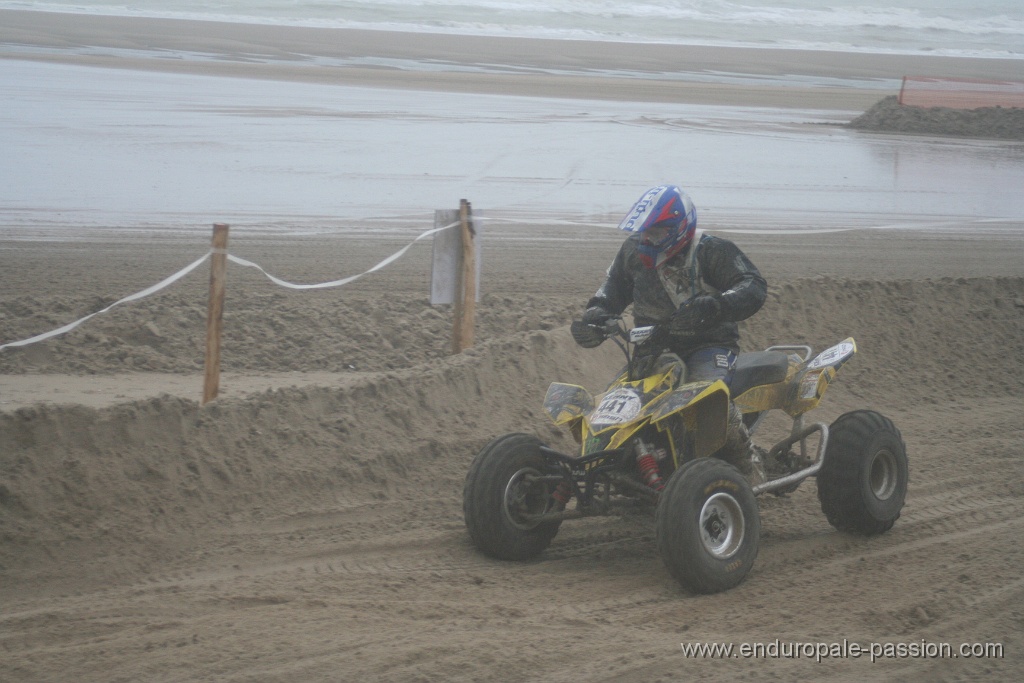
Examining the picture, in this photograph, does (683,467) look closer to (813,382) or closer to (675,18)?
(813,382)

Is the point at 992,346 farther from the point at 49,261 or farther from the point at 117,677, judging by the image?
the point at 49,261

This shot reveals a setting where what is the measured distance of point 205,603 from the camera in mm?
4691

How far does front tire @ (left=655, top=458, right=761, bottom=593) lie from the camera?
184 inches

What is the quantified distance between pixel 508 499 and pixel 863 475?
198cm

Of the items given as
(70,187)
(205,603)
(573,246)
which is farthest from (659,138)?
(205,603)

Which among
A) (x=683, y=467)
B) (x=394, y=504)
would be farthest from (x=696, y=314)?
(x=394, y=504)

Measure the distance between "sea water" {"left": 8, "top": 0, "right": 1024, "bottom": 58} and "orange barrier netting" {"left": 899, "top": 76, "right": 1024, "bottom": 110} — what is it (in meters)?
21.9

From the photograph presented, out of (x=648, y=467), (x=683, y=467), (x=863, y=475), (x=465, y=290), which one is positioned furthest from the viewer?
(x=465, y=290)

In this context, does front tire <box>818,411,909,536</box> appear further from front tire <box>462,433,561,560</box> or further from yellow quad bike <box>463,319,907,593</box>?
front tire <box>462,433,561,560</box>

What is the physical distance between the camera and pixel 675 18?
5725cm

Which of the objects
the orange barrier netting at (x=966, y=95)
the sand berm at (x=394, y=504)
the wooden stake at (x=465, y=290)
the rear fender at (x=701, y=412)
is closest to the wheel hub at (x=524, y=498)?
the sand berm at (x=394, y=504)

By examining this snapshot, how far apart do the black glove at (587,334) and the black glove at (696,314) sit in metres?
0.40

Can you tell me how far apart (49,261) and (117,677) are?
7.08 metres

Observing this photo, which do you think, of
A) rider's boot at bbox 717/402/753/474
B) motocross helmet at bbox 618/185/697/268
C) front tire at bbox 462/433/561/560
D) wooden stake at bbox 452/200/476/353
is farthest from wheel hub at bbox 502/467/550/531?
wooden stake at bbox 452/200/476/353
